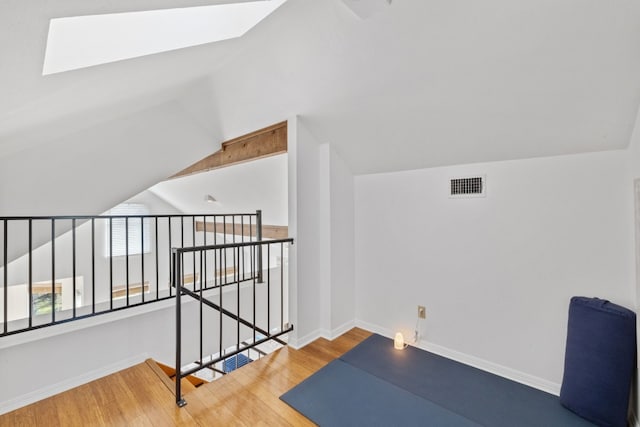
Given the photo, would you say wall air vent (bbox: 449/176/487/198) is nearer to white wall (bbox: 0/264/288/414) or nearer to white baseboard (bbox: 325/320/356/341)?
white baseboard (bbox: 325/320/356/341)

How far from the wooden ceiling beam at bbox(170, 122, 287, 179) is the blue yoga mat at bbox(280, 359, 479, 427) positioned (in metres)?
2.01

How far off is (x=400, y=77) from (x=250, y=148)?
1809mm

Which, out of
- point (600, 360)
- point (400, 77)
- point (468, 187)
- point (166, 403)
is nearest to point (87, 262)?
point (166, 403)

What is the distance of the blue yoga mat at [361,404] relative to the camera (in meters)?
1.62

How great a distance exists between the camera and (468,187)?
2219 mm

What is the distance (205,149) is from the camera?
11.4ft

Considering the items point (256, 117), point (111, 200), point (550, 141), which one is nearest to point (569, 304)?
point (550, 141)

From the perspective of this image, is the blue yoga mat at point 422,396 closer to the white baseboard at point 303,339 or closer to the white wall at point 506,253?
the white wall at point 506,253

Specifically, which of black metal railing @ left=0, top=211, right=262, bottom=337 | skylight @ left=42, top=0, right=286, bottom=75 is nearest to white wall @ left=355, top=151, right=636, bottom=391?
black metal railing @ left=0, top=211, right=262, bottom=337

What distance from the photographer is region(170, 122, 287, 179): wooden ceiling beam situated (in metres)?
2.74

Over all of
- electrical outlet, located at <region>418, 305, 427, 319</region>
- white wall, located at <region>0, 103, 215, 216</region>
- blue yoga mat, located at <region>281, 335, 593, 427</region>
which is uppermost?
white wall, located at <region>0, 103, 215, 216</region>

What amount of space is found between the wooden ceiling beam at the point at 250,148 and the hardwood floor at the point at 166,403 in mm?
1953

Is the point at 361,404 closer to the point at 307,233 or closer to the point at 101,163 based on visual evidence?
the point at 307,233

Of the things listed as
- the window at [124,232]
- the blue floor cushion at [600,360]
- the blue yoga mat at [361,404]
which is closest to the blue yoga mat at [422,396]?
the blue yoga mat at [361,404]
